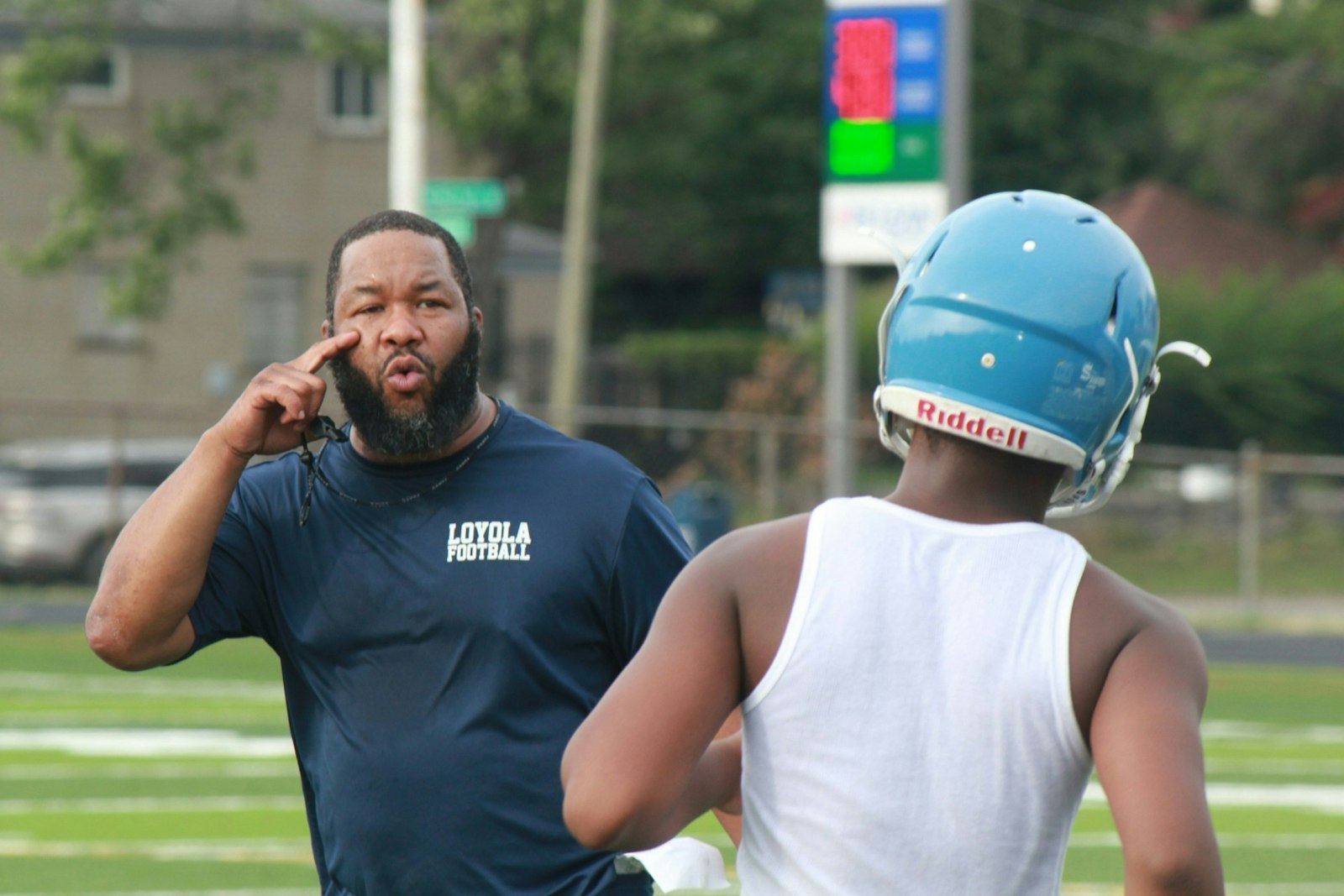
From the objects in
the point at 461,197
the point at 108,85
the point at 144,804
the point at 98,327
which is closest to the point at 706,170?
the point at 108,85

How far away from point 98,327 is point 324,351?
34777 mm

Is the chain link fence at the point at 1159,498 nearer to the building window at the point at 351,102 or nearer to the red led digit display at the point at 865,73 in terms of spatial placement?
the red led digit display at the point at 865,73

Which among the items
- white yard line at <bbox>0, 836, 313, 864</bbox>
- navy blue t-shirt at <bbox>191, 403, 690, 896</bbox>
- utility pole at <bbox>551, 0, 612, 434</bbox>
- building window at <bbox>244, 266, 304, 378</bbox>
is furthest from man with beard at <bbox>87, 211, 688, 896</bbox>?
building window at <bbox>244, 266, 304, 378</bbox>

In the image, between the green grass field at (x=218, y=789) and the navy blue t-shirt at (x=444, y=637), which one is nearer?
the navy blue t-shirt at (x=444, y=637)

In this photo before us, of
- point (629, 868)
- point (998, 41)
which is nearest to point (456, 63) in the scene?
point (998, 41)

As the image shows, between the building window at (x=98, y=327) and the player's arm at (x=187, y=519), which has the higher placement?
the player's arm at (x=187, y=519)

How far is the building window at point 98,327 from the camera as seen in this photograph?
36.7m

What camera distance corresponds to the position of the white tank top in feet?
7.06

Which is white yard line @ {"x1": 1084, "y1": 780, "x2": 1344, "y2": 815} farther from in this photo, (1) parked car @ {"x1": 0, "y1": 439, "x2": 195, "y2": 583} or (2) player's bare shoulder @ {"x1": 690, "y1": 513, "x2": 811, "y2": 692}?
(1) parked car @ {"x1": 0, "y1": 439, "x2": 195, "y2": 583}

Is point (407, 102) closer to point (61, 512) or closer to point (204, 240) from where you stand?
point (61, 512)

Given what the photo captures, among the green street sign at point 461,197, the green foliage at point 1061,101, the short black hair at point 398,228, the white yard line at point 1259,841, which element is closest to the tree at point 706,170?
the green foliage at point 1061,101

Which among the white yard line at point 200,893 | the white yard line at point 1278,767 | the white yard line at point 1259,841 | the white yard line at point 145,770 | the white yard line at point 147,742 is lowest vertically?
the white yard line at point 147,742

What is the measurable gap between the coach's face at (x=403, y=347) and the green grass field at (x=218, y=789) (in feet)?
16.5

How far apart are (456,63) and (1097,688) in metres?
28.4
